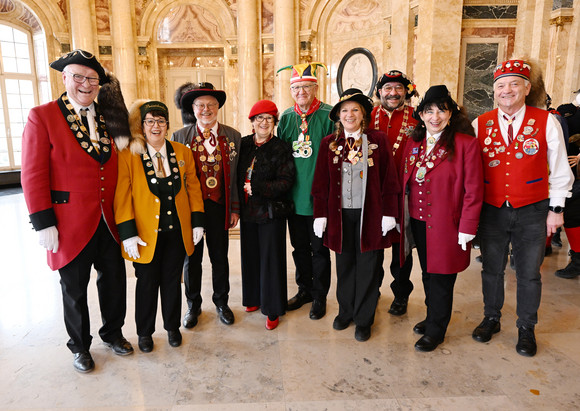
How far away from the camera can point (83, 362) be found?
2.67 metres

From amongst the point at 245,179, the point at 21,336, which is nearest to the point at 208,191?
the point at 245,179

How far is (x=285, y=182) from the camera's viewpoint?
313 centimetres

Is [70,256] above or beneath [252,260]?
above

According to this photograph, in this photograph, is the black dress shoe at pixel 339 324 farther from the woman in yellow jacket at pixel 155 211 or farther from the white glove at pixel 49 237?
the white glove at pixel 49 237

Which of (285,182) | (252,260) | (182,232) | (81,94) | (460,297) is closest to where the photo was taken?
(81,94)

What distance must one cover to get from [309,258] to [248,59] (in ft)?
27.4

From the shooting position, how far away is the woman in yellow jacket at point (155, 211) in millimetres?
2684

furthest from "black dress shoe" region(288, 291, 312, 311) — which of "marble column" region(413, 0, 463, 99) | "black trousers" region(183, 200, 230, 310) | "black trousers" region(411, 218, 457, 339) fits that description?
"marble column" region(413, 0, 463, 99)

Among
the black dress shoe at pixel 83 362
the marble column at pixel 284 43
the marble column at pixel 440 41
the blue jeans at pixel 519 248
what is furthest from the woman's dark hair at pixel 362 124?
the marble column at pixel 284 43

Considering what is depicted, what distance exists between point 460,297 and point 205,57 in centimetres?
1084

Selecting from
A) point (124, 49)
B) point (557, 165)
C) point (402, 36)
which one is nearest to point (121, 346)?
point (557, 165)

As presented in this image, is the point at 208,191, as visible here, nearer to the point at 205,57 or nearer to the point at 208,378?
the point at 208,378

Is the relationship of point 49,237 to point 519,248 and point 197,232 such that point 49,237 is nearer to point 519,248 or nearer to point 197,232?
point 197,232

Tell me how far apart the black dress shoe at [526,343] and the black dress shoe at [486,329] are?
0.64 feet
